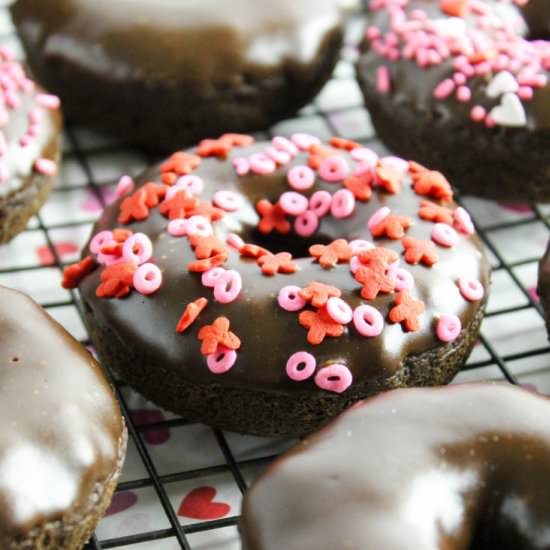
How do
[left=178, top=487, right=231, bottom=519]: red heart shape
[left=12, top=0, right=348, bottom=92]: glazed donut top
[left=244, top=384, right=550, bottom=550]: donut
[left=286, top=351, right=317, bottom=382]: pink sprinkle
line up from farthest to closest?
[left=12, top=0, right=348, bottom=92]: glazed donut top < [left=178, top=487, right=231, bottom=519]: red heart shape < [left=286, top=351, right=317, bottom=382]: pink sprinkle < [left=244, top=384, right=550, bottom=550]: donut

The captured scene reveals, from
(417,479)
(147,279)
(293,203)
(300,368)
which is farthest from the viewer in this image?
(293,203)

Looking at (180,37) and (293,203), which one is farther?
(180,37)

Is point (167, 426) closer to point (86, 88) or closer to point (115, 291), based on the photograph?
point (115, 291)

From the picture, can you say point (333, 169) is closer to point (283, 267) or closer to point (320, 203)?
point (320, 203)

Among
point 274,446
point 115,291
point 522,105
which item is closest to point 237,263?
point 115,291

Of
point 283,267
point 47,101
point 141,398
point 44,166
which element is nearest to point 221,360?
point 283,267

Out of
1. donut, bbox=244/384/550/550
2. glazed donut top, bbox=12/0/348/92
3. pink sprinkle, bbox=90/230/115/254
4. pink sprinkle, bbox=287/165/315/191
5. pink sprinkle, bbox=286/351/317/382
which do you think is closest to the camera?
donut, bbox=244/384/550/550

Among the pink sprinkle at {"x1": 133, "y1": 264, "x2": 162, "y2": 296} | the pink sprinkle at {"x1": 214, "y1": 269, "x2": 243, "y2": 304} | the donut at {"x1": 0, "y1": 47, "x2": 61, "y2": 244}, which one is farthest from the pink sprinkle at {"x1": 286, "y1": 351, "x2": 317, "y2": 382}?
the donut at {"x1": 0, "y1": 47, "x2": 61, "y2": 244}

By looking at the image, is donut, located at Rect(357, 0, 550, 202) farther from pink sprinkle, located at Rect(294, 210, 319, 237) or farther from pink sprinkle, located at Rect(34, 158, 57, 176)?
pink sprinkle, located at Rect(34, 158, 57, 176)
